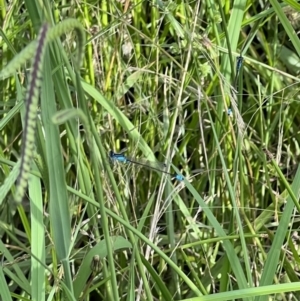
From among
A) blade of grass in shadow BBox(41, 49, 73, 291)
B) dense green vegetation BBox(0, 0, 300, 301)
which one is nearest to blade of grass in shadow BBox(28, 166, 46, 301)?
dense green vegetation BBox(0, 0, 300, 301)

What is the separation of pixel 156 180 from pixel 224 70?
261 millimetres

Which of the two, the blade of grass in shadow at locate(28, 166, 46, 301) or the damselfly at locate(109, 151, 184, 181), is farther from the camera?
the damselfly at locate(109, 151, 184, 181)

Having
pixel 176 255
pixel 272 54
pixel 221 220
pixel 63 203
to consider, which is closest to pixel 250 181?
pixel 221 220

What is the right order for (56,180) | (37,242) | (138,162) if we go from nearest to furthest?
(56,180) → (37,242) → (138,162)

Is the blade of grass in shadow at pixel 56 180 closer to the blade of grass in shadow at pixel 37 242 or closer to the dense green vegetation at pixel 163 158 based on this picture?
the dense green vegetation at pixel 163 158

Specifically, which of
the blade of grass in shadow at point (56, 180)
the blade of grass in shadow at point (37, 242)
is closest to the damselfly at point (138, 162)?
the blade of grass in shadow at point (37, 242)

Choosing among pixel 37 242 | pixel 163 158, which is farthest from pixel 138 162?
pixel 37 242

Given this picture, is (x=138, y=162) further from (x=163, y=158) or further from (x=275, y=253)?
(x=275, y=253)

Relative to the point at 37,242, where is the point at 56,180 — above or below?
above

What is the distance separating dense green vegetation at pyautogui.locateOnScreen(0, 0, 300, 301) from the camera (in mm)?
659

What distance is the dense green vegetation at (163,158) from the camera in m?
0.66

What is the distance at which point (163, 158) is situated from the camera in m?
1.00

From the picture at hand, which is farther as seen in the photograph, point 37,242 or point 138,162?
point 138,162

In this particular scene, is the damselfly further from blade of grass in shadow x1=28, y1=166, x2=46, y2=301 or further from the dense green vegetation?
blade of grass in shadow x1=28, y1=166, x2=46, y2=301
